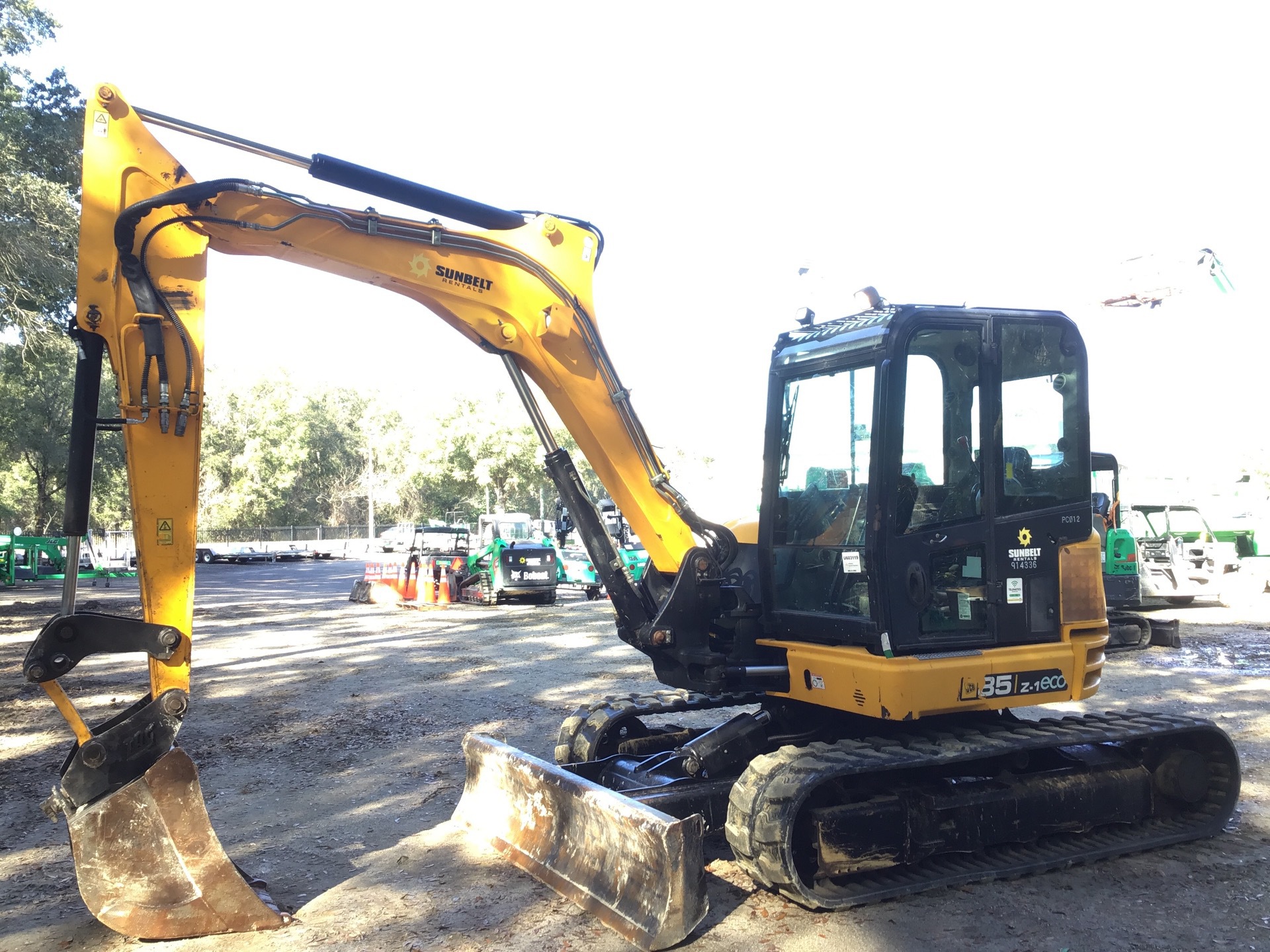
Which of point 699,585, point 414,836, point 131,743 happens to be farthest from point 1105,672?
point 131,743

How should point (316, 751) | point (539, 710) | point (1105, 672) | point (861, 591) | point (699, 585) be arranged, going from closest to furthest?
point (861, 591)
point (699, 585)
point (316, 751)
point (539, 710)
point (1105, 672)

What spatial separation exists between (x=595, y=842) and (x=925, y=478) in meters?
2.50

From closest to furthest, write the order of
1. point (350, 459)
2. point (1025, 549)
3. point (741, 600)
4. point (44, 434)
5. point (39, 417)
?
1. point (1025, 549)
2. point (741, 600)
3. point (39, 417)
4. point (44, 434)
5. point (350, 459)

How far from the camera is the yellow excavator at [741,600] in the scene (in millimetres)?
4520

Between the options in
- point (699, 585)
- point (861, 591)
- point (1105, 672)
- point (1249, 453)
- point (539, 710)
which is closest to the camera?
point (861, 591)

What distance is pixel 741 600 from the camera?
586 centimetres

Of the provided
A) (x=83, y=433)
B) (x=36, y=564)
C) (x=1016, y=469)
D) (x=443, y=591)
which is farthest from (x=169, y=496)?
(x=36, y=564)

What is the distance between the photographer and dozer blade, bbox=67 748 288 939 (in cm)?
431

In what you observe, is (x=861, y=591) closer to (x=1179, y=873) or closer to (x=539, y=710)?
(x=1179, y=873)

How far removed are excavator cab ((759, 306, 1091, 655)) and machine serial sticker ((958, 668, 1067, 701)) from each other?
0.18 meters

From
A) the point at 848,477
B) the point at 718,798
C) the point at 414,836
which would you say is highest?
the point at 848,477

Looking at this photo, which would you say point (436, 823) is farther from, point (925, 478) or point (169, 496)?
point (925, 478)

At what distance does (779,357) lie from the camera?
5.91 metres

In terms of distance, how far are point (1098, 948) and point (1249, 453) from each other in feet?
304
